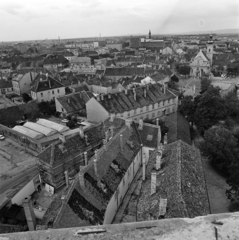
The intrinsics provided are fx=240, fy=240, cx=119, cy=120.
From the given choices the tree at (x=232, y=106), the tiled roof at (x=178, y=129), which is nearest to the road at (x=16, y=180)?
the tiled roof at (x=178, y=129)

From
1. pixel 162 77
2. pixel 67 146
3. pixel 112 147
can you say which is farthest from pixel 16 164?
pixel 162 77

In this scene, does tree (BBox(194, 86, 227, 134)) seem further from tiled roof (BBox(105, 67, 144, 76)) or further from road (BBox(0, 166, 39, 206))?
tiled roof (BBox(105, 67, 144, 76))

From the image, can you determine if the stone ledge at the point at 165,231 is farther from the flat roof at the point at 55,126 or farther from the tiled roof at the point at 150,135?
the flat roof at the point at 55,126

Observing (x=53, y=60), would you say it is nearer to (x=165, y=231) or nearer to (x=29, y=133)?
(x=29, y=133)

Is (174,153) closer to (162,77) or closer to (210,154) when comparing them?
(210,154)

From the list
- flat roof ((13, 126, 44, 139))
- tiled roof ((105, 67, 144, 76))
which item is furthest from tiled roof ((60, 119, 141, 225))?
tiled roof ((105, 67, 144, 76))

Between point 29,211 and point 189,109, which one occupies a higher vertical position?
point 189,109

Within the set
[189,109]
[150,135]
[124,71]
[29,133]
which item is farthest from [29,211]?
[124,71]
